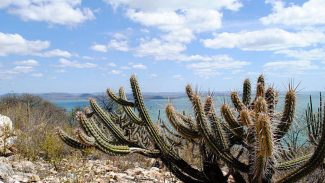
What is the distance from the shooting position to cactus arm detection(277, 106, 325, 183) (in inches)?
149

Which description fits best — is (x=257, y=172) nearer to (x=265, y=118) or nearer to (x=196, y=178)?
(x=265, y=118)

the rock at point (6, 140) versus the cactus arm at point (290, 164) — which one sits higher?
the cactus arm at point (290, 164)

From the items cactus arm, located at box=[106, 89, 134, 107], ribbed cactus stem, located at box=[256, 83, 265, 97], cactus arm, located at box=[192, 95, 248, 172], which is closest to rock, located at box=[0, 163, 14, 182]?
cactus arm, located at box=[106, 89, 134, 107]

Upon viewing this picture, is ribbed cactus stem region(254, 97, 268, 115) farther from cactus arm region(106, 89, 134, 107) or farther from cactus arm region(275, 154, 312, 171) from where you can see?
cactus arm region(106, 89, 134, 107)

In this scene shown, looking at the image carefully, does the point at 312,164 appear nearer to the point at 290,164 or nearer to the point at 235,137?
the point at 290,164

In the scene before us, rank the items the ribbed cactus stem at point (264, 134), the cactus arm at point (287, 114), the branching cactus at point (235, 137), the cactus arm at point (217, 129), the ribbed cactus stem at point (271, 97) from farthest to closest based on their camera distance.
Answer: the ribbed cactus stem at point (271, 97) → the cactus arm at point (217, 129) → the cactus arm at point (287, 114) → the branching cactus at point (235, 137) → the ribbed cactus stem at point (264, 134)

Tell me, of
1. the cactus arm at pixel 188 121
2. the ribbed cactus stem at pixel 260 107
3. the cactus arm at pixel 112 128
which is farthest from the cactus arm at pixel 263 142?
the cactus arm at pixel 112 128

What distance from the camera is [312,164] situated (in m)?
3.93

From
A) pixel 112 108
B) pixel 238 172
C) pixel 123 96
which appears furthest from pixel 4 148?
pixel 238 172

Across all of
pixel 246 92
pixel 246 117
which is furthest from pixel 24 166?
pixel 246 117

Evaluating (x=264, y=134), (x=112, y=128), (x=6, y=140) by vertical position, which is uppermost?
(x=264, y=134)

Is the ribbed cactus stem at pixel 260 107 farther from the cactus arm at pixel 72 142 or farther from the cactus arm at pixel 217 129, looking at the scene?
the cactus arm at pixel 72 142

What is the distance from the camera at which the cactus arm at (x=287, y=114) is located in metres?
4.11

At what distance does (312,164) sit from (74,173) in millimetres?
4372
